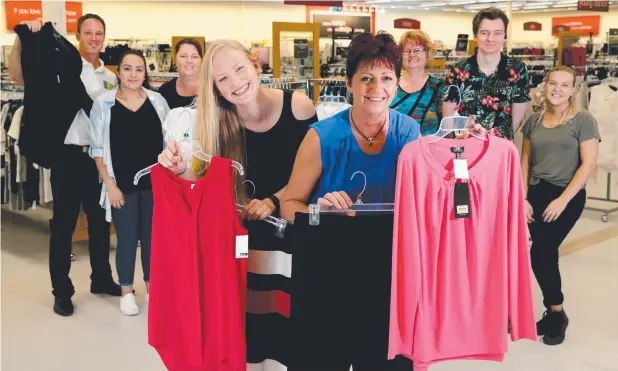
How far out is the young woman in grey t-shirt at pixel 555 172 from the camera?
364 cm

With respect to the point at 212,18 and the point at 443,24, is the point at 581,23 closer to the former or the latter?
the point at 443,24

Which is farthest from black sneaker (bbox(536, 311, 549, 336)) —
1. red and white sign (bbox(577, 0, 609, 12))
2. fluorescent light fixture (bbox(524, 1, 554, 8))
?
fluorescent light fixture (bbox(524, 1, 554, 8))

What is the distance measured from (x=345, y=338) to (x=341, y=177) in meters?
0.49

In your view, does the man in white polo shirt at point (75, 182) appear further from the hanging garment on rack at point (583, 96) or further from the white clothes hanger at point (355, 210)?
the hanging garment on rack at point (583, 96)

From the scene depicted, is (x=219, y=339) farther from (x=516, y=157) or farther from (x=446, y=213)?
(x=516, y=157)

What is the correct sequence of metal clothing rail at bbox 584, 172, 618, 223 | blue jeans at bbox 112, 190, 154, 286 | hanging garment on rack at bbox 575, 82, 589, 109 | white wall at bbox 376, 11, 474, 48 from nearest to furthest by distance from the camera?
1. blue jeans at bbox 112, 190, 154, 286
2. hanging garment on rack at bbox 575, 82, 589, 109
3. metal clothing rail at bbox 584, 172, 618, 223
4. white wall at bbox 376, 11, 474, 48

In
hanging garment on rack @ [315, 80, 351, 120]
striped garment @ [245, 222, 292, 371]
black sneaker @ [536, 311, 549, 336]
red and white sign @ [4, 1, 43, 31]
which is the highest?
red and white sign @ [4, 1, 43, 31]

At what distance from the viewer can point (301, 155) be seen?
210 centimetres

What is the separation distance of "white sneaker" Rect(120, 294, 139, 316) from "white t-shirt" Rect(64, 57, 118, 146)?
39.3 inches

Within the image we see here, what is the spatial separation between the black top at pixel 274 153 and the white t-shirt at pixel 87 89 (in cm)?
226

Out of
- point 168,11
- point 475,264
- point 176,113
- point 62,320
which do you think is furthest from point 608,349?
point 168,11

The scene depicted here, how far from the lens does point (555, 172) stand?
12.0ft

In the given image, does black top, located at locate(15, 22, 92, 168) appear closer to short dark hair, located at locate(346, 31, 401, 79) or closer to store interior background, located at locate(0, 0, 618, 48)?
short dark hair, located at locate(346, 31, 401, 79)

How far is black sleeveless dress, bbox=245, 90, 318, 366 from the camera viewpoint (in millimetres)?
2146
